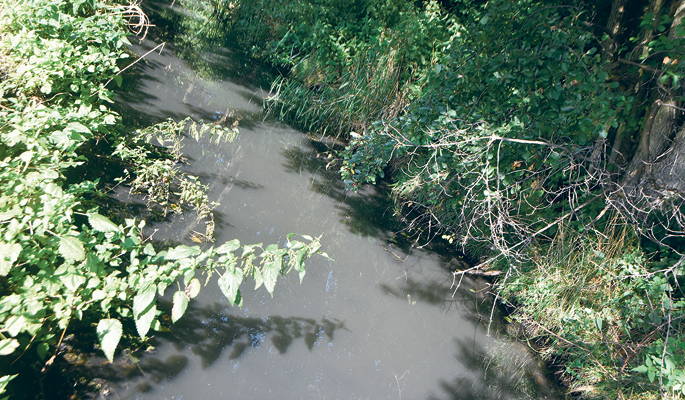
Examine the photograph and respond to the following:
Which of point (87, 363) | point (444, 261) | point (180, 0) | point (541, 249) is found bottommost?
point (87, 363)

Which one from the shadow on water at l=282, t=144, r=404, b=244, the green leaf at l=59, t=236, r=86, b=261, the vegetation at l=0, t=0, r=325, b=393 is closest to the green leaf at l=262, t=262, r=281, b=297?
the vegetation at l=0, t=0, r=325, b=393

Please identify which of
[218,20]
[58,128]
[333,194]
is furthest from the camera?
[218,20]

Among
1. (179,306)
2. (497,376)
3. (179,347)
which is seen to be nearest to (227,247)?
(179,306)

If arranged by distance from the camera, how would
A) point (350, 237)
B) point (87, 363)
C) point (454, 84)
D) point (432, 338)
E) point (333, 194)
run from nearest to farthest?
point (87, 363) → point (432, 338) → point (454, 84) → point (350, 237) → point (333, 194)

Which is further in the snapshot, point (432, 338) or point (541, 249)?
point (541, 249)

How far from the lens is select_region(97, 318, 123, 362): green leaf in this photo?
1331mm

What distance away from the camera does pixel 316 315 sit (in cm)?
230

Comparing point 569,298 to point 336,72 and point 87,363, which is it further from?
point 336,72

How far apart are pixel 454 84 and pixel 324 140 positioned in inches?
77.6

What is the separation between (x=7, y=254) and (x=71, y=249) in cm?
19

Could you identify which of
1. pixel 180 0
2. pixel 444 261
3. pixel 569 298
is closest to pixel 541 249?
pixel 569 298

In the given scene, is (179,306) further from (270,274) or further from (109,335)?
(270,274)

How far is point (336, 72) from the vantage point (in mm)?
4531

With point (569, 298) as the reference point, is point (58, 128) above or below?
above
